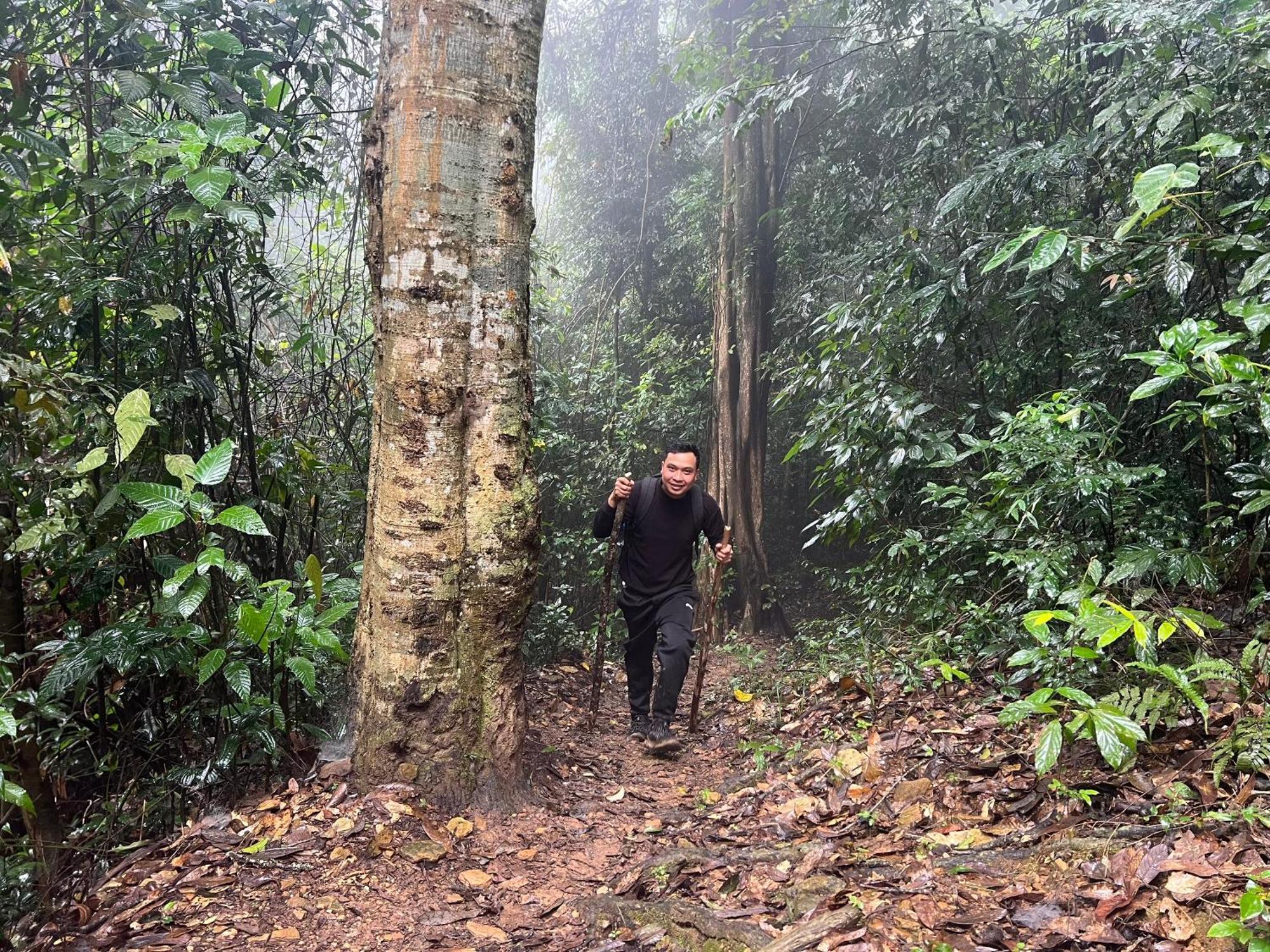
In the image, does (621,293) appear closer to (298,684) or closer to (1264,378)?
(298,684)

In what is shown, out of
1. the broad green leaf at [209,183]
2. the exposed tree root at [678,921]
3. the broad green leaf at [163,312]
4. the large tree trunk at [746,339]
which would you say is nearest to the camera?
the exposed tree root at [678,921]

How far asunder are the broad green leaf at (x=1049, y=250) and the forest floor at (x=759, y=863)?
189 cm

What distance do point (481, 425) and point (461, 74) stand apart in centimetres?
149

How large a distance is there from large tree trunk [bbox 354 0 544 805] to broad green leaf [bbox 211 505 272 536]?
57 centimetres

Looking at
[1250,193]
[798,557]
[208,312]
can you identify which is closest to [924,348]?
[1250,193]

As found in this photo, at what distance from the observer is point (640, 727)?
5293 mm

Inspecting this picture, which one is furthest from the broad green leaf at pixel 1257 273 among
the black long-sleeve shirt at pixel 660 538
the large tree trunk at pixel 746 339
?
the large tree trunk at pixel 746 339

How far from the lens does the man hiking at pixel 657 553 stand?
5.30 m

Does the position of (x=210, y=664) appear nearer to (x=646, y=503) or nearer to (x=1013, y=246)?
(x=646, y=503)

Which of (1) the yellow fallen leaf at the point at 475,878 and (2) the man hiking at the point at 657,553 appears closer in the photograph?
(1) the yellow fallen leaf at the point at 475,878

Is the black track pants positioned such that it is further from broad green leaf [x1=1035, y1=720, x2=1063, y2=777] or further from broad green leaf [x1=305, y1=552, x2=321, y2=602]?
broad green leaf [x1=1035, y1=720, x2=1063, y2=777]

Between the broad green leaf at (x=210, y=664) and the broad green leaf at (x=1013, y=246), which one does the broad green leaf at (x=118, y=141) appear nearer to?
the broad green leaf at (x=210, y=664)

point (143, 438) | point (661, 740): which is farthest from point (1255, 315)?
point (143, 438)

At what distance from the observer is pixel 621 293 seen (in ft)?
41.6
